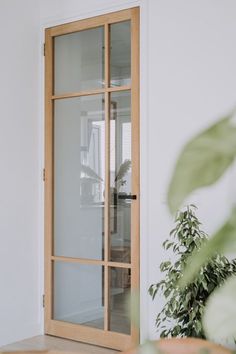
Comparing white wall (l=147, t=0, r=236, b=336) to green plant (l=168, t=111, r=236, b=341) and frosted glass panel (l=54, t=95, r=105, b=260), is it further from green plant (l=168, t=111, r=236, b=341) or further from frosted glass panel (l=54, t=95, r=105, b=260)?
green plant (l=168, t=111, r=236, b=341)

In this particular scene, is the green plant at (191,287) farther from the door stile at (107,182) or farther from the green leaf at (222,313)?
the green leaf at (222,313)

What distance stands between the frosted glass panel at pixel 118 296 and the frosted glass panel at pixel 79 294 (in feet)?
0.30

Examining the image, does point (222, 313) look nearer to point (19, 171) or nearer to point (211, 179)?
point (211, 179)

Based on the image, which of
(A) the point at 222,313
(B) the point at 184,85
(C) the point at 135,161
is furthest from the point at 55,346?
(A) the point at 222,313

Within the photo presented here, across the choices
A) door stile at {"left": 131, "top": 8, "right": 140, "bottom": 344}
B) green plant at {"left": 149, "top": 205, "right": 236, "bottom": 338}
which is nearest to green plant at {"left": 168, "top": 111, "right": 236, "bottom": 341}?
green plant at {"left": 149, "top": 205, "right": 236, "bottom": 338}

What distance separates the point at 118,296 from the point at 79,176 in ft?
3.20

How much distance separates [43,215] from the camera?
4.10 metres

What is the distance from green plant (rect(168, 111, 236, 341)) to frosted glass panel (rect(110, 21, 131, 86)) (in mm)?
3439

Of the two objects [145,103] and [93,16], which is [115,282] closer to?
[145,103]

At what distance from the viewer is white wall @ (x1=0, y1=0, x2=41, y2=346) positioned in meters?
3.79

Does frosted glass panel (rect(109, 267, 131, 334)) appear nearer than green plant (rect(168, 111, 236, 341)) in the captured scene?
No

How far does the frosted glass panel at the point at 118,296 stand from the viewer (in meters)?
3.63

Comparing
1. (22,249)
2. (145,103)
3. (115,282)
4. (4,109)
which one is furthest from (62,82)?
(115,282)

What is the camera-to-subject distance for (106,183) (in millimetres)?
3748
